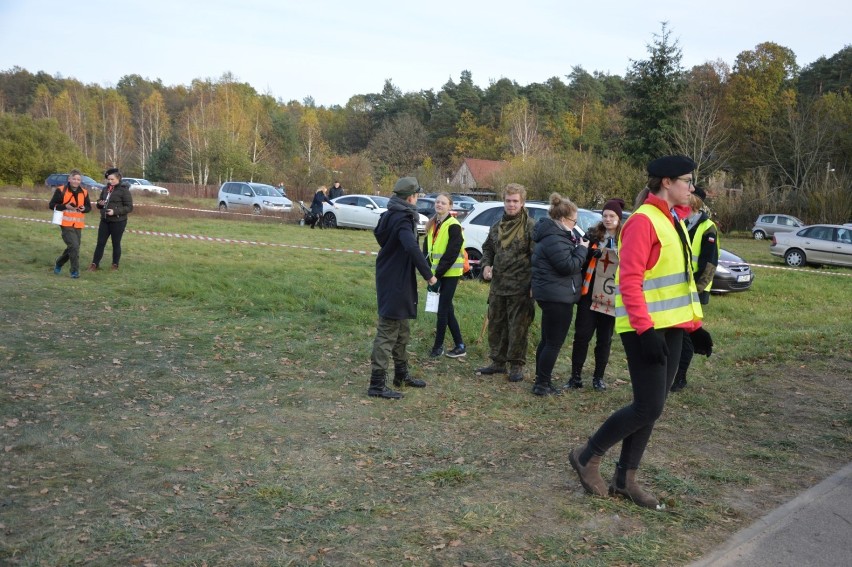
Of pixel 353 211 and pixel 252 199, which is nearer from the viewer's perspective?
pixel 353 211

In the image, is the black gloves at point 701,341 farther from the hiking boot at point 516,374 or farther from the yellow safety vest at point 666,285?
the hiking boot at point 516,374

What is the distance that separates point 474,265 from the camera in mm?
14977

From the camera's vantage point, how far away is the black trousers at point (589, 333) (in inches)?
297

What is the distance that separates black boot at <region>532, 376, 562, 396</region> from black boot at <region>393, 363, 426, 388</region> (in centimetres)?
110

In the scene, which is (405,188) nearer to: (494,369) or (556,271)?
(556,271)

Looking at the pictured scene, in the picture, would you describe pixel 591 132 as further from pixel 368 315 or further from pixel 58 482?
pixel 58 482

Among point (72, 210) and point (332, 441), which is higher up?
point (72, 210)

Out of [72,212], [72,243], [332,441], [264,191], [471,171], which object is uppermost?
[471,171]

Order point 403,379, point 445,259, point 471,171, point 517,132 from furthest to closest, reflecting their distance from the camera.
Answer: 1. point 471,171
2. point 517,132
3. point 445,259
4. point 403,379

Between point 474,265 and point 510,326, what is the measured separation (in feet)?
23.3

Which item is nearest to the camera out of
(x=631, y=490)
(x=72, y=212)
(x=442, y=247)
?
(x=631, y=490)

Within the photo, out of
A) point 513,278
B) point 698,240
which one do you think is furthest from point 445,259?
point 698,240

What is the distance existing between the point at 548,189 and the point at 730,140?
3198 centimetres

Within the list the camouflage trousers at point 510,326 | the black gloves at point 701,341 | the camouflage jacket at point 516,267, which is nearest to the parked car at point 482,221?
the camouflage trousers at point 510,326
